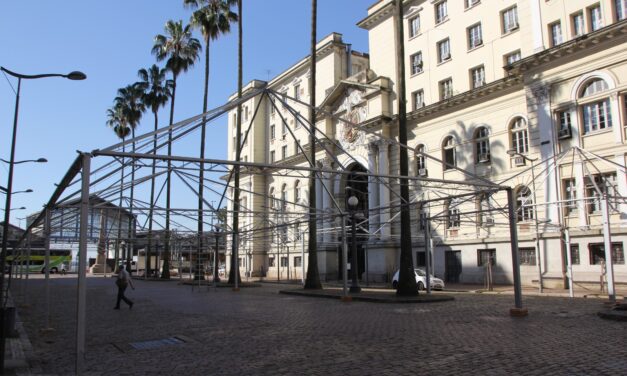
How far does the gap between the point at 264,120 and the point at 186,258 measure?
1208 inches

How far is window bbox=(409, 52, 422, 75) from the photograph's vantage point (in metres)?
38.9

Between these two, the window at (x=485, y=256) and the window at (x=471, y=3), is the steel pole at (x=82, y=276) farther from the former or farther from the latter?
the window at (x=471, y=3)

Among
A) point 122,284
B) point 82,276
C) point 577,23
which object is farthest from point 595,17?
point 82,276

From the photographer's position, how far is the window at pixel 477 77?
34125 millimetres

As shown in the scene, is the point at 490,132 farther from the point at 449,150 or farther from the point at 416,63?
the point at 416,63

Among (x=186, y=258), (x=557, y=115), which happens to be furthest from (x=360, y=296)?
(x=186, y=258)

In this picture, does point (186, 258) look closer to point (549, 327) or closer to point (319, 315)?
point (319, 315)

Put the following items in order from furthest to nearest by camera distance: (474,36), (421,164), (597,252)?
(421,164) → (474,36) → (597,252)

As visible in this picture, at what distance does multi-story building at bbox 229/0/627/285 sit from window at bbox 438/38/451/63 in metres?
0.09

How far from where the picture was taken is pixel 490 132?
33.0 metres

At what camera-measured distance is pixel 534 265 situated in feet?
98.0

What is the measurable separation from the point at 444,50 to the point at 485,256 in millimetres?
14888

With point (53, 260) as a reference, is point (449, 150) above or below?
above

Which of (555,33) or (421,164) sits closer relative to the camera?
(555,33)
